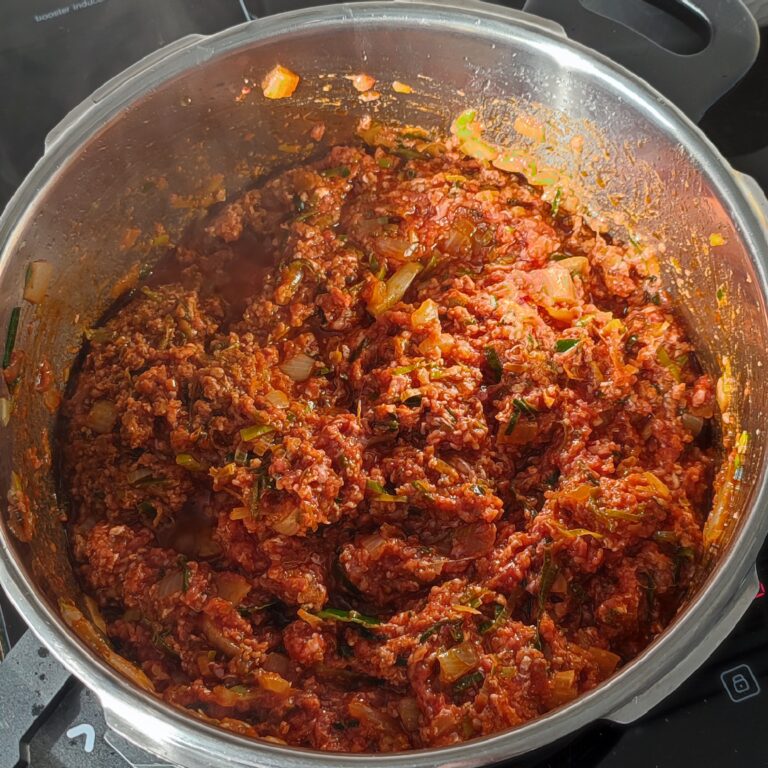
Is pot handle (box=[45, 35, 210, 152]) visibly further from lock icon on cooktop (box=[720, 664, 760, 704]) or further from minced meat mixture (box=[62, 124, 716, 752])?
lock icon on cooktop (box=[720, 664, 760, 704])

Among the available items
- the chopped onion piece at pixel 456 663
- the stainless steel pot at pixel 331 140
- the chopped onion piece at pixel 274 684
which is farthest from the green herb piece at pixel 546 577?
the chopped onion piece at pixel 274 684

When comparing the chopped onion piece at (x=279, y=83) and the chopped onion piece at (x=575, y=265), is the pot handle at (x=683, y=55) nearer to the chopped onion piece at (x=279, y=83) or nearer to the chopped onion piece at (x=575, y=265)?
the chopped onion piece at (x=575, y=265)

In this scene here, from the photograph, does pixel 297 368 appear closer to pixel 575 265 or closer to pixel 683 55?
pixel 575 265

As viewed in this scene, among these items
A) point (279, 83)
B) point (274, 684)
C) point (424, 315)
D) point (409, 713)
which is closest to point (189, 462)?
point (274, 684)

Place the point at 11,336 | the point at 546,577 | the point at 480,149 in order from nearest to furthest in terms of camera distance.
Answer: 1. the point at 546,577
2. the point at 11,336
3. the point at 480,149

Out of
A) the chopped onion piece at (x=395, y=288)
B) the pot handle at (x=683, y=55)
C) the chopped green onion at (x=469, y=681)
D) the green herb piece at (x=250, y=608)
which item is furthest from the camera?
the chopped onion piece at (x=395, y=288)

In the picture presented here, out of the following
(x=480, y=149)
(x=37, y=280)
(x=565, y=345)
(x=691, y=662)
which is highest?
(x=37, y=280)
